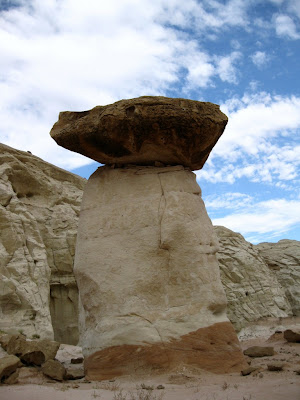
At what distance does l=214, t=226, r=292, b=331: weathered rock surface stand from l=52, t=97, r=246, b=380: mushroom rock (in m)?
9.79

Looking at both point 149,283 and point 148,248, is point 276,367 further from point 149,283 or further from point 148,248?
point 148,248

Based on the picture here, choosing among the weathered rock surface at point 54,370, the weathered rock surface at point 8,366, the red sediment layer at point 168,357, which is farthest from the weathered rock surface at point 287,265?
the weathered rock surface at point 8,366

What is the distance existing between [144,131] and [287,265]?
49.1 feet

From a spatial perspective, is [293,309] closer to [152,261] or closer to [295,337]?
[295,337]

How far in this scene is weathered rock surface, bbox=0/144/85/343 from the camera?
9.16 meters

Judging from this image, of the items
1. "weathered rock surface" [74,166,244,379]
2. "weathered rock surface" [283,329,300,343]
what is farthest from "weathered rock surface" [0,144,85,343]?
"weathered rock surface" [283,329,300,343]

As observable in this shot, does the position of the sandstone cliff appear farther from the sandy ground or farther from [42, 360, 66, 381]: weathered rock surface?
[42, 360, 66, 381]: weathered rock surface

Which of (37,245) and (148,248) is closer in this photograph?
(148,248)

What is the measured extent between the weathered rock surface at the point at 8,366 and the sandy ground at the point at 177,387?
0.15m

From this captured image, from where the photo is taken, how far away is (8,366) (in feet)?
14.3

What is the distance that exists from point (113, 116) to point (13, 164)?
724 centimetres

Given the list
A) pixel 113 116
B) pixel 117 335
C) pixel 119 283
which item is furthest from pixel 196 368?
pixel 113 116

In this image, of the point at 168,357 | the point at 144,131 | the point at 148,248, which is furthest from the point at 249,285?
the point at 144,131

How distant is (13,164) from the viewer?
455 inches
